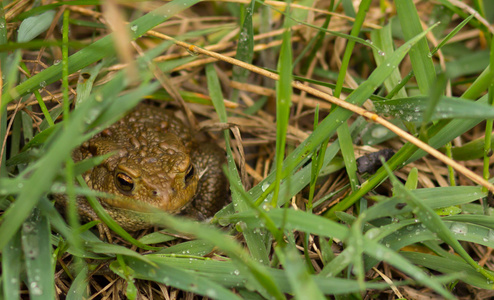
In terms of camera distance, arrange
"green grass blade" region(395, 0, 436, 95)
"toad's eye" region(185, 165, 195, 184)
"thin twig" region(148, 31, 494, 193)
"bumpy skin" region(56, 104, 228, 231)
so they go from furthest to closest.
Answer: "toad's eye" region(185, 165, 195, 184)
"bumpy skin" region(56, 104, 228, 231)
"green grass blade" region(395, 0, 436, 95)
"thin twig" region(148, 31, 494, 193)

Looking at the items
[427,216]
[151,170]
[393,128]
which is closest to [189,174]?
[151,170]

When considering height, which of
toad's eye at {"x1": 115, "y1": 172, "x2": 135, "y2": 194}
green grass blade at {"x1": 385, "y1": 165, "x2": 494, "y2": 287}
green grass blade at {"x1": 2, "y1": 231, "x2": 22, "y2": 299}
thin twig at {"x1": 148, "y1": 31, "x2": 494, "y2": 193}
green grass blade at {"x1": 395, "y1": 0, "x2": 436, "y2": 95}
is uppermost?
green grass blade at {"x1": 395, "y1": 0, "x2": 436, "y2": 95}

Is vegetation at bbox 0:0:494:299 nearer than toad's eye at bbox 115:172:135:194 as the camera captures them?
Yes

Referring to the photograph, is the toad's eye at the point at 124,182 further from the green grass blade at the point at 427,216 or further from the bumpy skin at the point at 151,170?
the green grass blade at the point at 427,216

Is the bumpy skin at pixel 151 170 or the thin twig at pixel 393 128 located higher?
the thin twig at pixel 393 128

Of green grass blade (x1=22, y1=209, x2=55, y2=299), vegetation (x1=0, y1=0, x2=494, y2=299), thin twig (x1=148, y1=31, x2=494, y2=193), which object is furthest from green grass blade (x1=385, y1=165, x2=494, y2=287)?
green grass blade (x1=22, y1=209, x2=55, y2=299)

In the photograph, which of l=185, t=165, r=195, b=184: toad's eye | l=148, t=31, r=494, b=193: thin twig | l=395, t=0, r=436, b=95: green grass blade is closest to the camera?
l=148, t=31, r=494, b=193: thin twig

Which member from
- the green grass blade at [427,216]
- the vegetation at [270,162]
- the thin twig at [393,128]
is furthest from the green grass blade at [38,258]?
the green grass blade at [427,216]

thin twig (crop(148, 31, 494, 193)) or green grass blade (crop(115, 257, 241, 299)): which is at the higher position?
thin twig (crop(148, 31, 494, 193))

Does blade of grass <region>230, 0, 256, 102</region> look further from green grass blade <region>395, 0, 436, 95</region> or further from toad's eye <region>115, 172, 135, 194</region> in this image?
toad's eye <region>115, 172, 135, 194</region>
